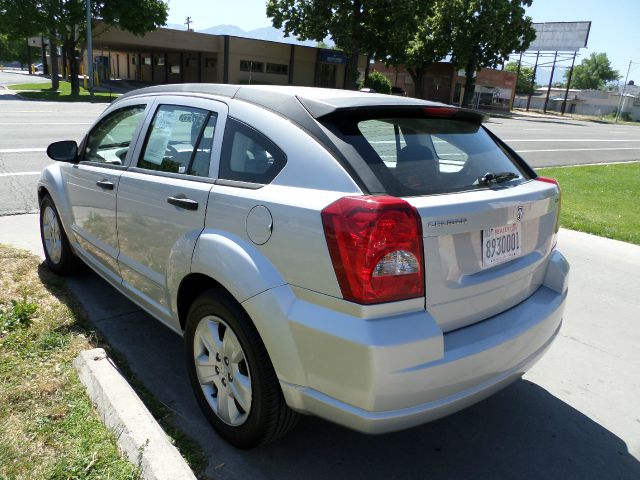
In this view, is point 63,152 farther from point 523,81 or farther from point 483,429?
point 523,81

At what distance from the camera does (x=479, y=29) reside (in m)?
45.2

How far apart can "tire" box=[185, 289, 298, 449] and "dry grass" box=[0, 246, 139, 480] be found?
0.50 metres

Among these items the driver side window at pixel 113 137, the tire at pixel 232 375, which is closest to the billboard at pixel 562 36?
the driver side window at pixel 113 137

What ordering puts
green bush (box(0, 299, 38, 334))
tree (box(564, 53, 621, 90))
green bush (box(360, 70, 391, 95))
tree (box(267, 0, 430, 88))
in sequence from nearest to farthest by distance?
green bush (box(0, 299, 38, 334)) → tree (box(267, 0, 430, 88)) → green bush (box(360, 70, 391, 95)) → tree (box(564, 53, 621, 90))

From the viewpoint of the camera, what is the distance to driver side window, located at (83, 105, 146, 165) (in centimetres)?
→ 374

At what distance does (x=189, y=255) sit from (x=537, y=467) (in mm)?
2055

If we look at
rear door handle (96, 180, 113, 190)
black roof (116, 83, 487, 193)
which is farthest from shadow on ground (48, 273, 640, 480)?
black roof (116, 83, 487, 193)

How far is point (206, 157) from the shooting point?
289 centimetres

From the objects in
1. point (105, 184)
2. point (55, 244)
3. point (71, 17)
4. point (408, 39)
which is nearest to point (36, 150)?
point (55, 244)

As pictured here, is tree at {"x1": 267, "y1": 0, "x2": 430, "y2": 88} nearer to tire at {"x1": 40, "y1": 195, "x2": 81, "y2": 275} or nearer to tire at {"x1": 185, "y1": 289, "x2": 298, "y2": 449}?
tire at {"x1": 40, "y1": 195, "x2": 81, "y2": 275}

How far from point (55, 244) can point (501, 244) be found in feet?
12.8

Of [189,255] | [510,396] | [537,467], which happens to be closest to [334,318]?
[189,255]

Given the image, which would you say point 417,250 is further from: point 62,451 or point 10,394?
point 10,394

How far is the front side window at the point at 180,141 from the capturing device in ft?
9.61
